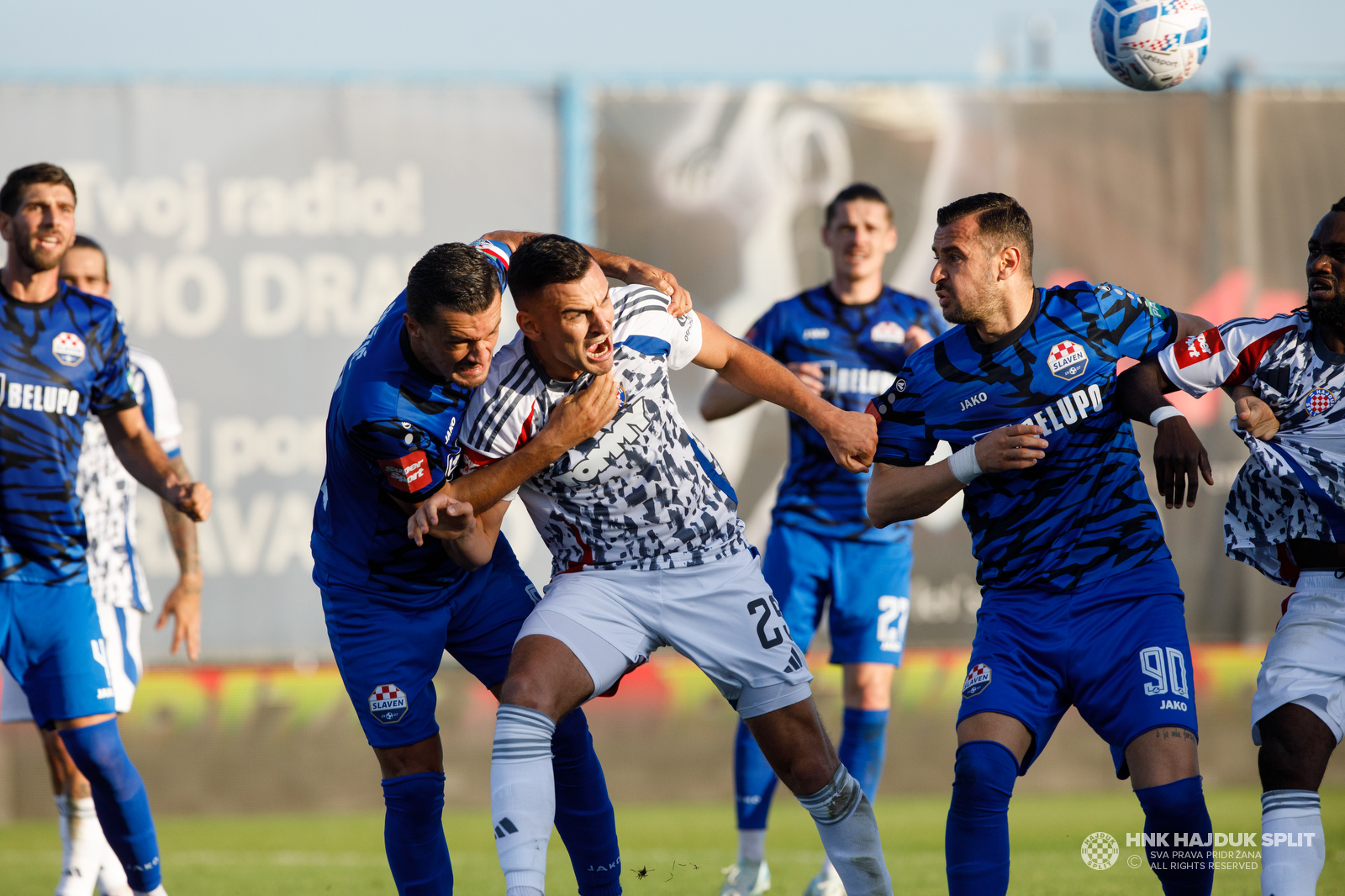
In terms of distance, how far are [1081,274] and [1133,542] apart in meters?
6.17

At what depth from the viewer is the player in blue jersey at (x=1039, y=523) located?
3846 mm

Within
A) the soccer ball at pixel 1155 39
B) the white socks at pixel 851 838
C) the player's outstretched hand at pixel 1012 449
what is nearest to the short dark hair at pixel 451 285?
the player's outstretched hand at pixel 1012 449

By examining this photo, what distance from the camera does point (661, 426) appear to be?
417 centimetres

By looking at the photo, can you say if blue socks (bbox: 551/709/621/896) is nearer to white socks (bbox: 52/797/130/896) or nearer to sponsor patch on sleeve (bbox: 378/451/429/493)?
sponsor patch on sleeve (bbox: 378/451/429/493)

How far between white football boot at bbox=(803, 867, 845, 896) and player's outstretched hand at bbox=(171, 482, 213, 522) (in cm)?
303

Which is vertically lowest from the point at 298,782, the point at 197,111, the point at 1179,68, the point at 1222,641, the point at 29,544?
the point at 298,782

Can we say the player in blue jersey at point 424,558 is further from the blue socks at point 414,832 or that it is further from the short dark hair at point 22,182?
the short dark hair at point 22,182

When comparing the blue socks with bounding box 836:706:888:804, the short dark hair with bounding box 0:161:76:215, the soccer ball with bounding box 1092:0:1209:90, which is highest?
the soccer ball with bounding box 1092:0:1209:90

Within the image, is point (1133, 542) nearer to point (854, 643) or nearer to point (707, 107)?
point (854, 643)

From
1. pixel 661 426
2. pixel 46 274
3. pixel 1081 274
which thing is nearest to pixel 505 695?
pixel 661 426

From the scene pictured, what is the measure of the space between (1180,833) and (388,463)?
2.62 metres

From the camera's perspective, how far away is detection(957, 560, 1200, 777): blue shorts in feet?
12.8

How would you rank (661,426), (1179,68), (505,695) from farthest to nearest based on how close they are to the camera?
1. (1179,68)
2. (661,426)
3. (505,695)

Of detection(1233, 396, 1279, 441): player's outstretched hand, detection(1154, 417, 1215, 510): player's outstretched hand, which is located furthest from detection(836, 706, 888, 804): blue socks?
detection(1233, 396, 1279, 441): player's outstretched hand
